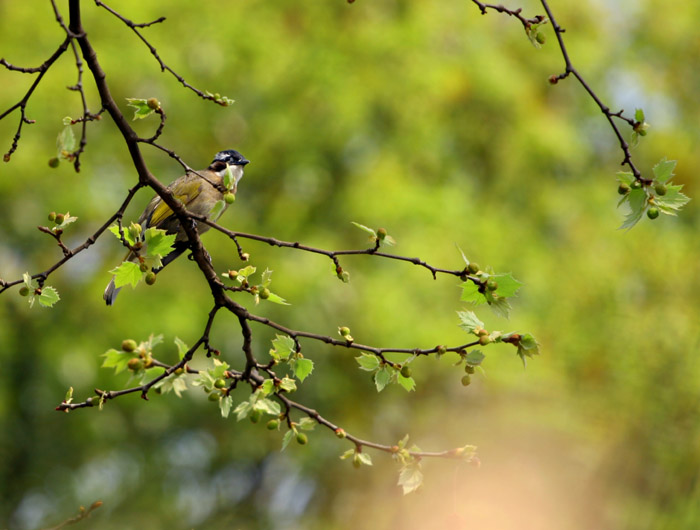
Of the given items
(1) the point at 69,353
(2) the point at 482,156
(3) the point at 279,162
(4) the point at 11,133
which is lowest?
(1) the point at 69,353

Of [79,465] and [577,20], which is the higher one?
[577,20]

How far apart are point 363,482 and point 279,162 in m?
4.70

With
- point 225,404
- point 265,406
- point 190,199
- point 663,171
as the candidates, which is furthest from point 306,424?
point 190,199

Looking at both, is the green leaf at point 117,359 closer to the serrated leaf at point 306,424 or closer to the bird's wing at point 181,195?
the serrated leaf at point 306,424

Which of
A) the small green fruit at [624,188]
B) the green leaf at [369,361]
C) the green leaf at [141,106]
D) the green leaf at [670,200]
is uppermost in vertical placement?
the green leaf at [670,200]

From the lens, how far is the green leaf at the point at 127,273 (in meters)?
2.47

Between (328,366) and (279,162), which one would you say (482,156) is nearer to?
(279,162)

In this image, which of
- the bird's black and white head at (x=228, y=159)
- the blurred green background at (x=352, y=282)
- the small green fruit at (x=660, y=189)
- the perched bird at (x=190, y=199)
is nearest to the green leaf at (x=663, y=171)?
the small green fruit at (x=660, y=189)

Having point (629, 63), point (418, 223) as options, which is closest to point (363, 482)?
point (418, 223)

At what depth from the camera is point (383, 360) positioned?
2576mm

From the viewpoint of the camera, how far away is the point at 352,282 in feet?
40.0

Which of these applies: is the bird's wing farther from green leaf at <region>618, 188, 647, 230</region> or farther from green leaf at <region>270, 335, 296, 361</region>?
green leaf at <region>618, 188, 647, 230</region>

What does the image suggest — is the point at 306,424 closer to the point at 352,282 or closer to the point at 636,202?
the point at 636,202

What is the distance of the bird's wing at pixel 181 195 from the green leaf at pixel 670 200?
7.75ft
